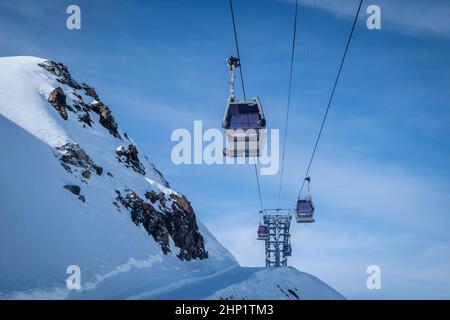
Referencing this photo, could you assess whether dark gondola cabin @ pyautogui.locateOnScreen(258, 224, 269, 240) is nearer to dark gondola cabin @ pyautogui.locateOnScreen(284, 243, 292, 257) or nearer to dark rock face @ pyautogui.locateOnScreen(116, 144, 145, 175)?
dark gondola cabin @ pyautogui.locateOnScreen(284, 243, 292, 257)

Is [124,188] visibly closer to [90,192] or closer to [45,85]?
[90,192]

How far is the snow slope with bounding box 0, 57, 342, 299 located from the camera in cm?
1692

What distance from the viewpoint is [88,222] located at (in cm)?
2347

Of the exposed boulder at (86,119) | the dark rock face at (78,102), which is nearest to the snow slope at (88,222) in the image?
the exposed boulder at (86,119)

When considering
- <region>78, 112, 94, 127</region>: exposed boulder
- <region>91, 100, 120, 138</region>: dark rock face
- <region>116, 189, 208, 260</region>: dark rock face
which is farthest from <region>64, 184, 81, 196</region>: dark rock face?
<region>91, 100, 120, 138</region>: dark rock face

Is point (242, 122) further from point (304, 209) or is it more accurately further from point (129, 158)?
point (129, 158)

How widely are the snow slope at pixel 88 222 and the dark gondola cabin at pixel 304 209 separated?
6.93 metres

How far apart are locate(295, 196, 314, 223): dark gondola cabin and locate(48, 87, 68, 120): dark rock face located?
25626 millimetres

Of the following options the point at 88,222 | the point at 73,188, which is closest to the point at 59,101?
the point at 73,188

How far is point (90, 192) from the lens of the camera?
2770cm

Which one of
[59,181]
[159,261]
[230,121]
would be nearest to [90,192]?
[59,181]

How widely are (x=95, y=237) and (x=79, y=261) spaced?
3498 mm

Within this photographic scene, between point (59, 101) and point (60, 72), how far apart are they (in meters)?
12.8
